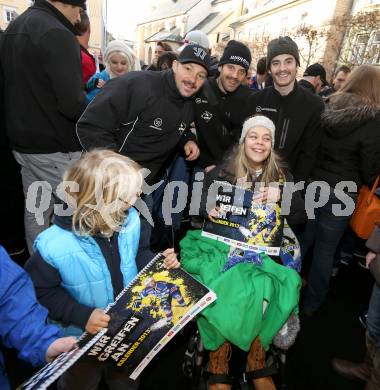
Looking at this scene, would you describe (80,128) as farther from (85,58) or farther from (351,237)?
(351,237)

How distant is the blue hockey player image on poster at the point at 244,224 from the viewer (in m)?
2.07

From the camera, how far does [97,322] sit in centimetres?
A: 134

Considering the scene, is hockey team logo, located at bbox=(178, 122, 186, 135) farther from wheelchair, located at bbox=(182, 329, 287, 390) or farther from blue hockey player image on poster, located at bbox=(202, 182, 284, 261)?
wheelchair, located at bbox=(182, 329, 287, 390)

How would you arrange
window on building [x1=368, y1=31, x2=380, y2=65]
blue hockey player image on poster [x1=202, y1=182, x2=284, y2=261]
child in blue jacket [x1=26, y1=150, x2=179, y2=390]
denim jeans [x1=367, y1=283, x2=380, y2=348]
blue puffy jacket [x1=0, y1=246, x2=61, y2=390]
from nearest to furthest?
blue puffy jacket [x1=0, y1=246, x2=61, y2=390] < child in blue jacket [x1=26, y1=150, x2=179, y2=390] < blue hockey player image on poster [x1=202, y1=182, x2=284, y2=261] < denim jeans [x1=367, y1=283, x2=380, y2=348] < window on building [x1=368, y1=31, x2=380, y2=65]

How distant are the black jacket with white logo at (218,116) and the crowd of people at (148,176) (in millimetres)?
Result: 16

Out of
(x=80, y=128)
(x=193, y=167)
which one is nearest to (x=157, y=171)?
(x=80, y=128)

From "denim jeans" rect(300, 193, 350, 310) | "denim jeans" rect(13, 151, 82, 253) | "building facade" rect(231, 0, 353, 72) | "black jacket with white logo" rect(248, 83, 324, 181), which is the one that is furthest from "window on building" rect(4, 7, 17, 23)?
"denim jeans" rect(300, 193, 350, 310)

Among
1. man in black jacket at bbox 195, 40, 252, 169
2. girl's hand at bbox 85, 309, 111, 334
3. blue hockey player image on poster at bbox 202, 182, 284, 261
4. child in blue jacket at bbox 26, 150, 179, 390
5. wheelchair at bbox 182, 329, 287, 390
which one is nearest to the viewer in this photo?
girl's hand at bbox 85, 309, 111, 334

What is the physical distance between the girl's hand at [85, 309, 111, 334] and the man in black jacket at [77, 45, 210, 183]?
1.20 meters

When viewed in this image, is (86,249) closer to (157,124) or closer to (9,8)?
(157,124)

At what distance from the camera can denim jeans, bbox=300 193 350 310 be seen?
2.69 metres

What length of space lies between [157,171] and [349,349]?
2.24m

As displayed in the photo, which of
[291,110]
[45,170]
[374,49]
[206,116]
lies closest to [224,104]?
[206,116]

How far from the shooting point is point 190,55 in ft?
7.38
